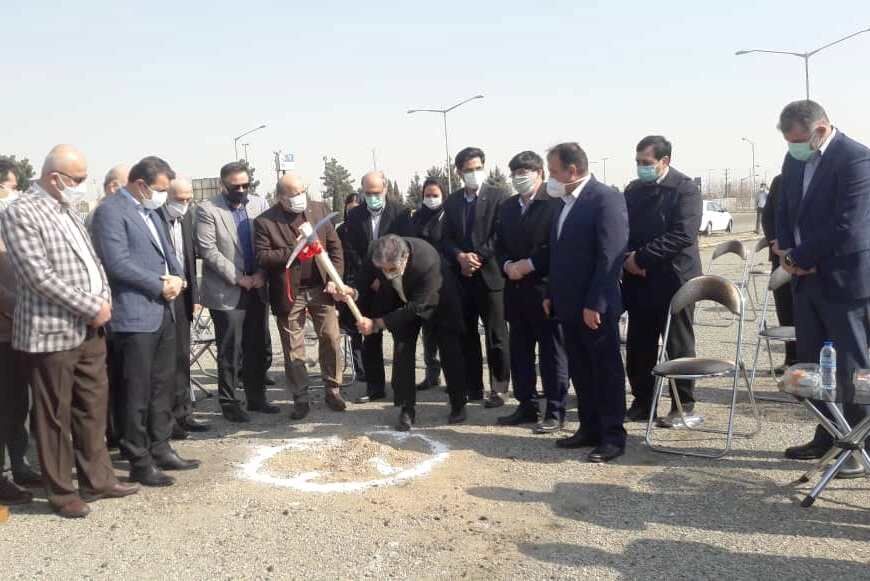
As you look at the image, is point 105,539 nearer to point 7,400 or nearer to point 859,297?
point 7,400

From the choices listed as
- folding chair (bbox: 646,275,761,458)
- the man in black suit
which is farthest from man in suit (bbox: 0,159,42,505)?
the man in black suit

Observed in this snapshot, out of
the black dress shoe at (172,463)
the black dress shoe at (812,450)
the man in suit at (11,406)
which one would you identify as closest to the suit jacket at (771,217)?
the black dress shoe at (812,450)

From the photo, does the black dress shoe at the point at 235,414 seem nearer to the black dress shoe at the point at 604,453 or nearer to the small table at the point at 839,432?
the black dress shoe at the point at 604,453

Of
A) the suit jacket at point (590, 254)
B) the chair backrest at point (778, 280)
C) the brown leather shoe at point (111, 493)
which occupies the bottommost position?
the brown leather shoe at point (111, 493)

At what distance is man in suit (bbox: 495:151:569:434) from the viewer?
6172 millimetres

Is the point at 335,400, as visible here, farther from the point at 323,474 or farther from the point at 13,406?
the point at 13,406

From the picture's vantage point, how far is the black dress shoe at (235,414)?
6855mm

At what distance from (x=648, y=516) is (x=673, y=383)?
168 centimetres

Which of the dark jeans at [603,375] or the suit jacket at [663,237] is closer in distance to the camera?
the dark jeans at [603,375]

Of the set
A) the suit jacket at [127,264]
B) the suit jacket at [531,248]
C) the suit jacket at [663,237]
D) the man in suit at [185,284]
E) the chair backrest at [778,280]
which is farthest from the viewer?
the chair backrest at [778,280]

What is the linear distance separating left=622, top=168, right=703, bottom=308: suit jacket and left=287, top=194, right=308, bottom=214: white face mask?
269cm

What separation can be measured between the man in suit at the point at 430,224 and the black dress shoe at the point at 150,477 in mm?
2772

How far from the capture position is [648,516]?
4.36 metres

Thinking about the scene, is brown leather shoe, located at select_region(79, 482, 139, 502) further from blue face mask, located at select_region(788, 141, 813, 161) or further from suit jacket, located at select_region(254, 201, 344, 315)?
blue face mask, located at select_region(788, 141, 813, 161)
